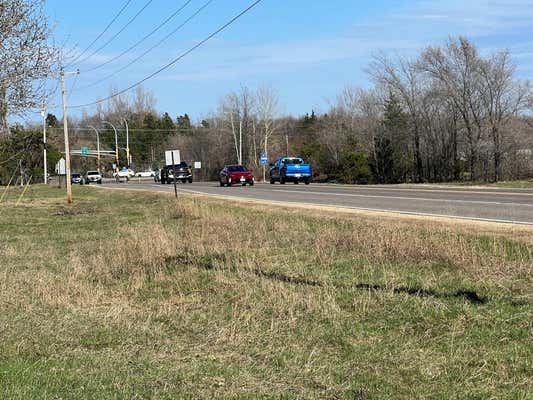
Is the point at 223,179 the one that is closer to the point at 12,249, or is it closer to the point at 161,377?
the point at 12,249

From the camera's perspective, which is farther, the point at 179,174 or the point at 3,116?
the point at 179,174

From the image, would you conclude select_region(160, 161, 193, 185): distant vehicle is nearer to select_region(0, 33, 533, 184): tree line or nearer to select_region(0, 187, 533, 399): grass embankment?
select_region(0, 33, 533, 184): tree line

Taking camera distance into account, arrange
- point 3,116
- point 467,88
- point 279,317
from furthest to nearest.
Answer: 1. point 467,88
2. point 3,116
3. point 279,317

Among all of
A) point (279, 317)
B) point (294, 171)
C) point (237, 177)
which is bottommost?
point (279, 317)

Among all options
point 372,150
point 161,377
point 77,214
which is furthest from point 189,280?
point 372,150

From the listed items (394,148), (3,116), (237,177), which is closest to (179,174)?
(237,177)

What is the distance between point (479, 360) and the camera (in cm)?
570

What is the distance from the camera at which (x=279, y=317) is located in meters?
7.64

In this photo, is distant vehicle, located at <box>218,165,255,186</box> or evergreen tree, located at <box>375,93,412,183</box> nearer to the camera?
distant vehicle, located at <box>218,165,255,186</box>

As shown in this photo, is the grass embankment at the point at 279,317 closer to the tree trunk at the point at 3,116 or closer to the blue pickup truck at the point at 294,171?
the tree trunk at the point at 3,116

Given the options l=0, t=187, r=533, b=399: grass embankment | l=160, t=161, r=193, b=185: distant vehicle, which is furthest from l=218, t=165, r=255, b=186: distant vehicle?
l=0, t=187, r=533, b=399: grass embankment

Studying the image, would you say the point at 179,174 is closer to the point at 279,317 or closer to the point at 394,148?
the point at 394,148

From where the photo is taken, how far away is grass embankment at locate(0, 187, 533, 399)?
5.35 metres

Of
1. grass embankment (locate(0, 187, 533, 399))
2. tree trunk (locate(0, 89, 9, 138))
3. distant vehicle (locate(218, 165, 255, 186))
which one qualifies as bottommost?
grass embankment (locate(0, 187, 533, 399))
